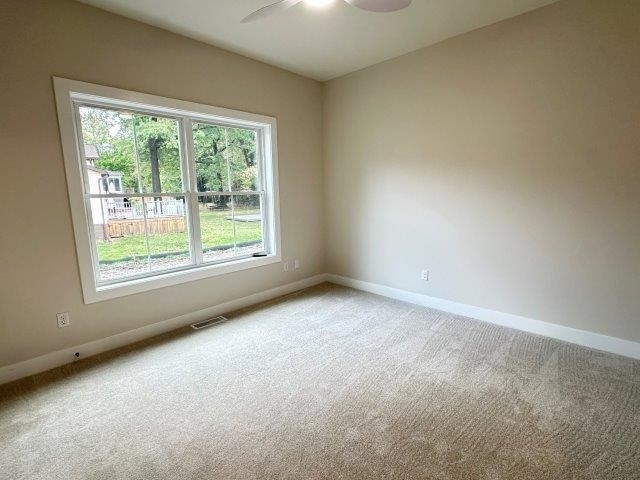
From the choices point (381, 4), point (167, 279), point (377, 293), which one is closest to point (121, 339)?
point (167, 279)

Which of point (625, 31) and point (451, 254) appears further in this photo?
point (451, 254)

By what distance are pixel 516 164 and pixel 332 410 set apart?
2548 mm

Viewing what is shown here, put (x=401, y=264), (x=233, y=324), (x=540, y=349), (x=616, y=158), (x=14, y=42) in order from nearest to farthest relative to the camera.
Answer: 1. (x=14, y=42)
2. (x=616, y=158)
3. (x=540, y=349)
4. (x=233, y=324)
5. (x=401, y=264)

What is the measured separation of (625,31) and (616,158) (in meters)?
0.88

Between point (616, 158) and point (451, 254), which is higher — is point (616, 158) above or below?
above

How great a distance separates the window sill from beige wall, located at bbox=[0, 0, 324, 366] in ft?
0.20

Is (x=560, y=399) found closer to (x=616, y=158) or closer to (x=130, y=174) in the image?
(x=616, y=158)

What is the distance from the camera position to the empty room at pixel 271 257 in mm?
1717

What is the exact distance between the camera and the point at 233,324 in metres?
3.14

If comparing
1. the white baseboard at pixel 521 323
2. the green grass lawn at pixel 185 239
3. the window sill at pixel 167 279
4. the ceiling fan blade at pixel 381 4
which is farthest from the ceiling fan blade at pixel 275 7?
the white baseboard at pixel 521 323

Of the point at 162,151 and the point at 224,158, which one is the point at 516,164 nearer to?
the point at 224,158

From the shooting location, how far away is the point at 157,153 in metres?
2.95

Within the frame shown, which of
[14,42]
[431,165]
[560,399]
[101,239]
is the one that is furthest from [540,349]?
[14,42]

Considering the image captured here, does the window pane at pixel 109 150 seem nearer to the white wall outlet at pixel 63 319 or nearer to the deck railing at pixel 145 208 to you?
the deck railing at pixel 145 208
